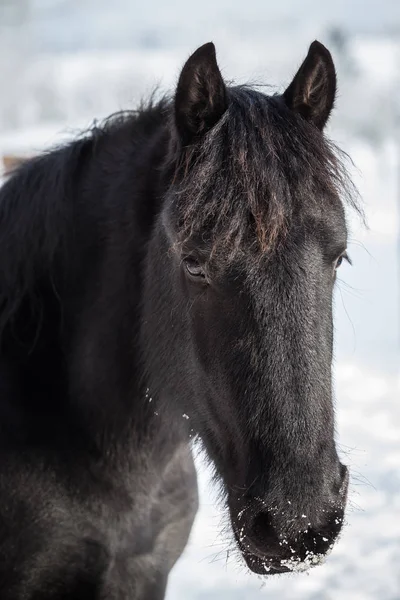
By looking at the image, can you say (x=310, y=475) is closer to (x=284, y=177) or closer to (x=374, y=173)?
(x=284, y=177)

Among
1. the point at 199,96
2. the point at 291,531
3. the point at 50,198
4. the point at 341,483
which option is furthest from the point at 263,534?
the point at 50,198

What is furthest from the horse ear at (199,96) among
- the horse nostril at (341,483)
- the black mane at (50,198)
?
the horse nostril at (341,483)

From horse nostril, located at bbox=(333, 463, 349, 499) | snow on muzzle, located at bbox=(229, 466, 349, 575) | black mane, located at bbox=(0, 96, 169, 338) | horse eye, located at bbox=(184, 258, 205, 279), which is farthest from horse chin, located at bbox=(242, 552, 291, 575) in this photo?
black mane, located at bbox=(0, 96, 169, 338)

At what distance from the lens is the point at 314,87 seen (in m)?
2.48

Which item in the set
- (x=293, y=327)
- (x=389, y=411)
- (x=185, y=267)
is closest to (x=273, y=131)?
(x=185, y=267)

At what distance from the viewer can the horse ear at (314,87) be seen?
2418 millimetres

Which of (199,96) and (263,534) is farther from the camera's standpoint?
(199,96)

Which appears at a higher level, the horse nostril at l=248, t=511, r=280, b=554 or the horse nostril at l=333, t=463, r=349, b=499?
the horse nostril at l=333, t=463, r=349, b=499

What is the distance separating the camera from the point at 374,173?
34.3 meters

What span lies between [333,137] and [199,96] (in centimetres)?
126

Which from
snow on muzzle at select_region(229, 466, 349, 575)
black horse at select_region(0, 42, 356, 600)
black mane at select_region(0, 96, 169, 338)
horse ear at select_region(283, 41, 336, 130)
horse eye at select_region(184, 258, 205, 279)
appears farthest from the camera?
black mane at select_region(0, 96, 169, 338)

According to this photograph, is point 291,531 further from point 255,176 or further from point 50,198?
point 50,198

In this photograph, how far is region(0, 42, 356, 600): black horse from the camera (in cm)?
208

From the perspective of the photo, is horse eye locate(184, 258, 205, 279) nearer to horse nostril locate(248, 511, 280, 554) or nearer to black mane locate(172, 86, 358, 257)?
black mane locate(172, 86, 358, 257)
